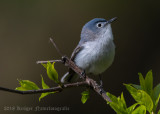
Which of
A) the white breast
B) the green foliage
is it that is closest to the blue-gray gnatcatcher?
the white breast

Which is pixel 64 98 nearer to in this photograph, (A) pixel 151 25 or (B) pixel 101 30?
(B) pixel 101 30

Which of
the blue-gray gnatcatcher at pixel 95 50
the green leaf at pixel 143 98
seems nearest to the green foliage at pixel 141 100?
the green leaf at pixel 143 98

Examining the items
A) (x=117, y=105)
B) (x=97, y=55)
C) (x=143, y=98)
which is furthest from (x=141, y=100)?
(x=97, y=55)

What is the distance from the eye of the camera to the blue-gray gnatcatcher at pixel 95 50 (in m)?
3.11

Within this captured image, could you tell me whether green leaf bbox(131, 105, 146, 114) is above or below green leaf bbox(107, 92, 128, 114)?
below

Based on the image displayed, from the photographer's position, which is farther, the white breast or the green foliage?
the white breast

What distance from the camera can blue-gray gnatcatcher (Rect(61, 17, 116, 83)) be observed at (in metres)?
3.11

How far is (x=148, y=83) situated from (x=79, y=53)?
72.5 inches

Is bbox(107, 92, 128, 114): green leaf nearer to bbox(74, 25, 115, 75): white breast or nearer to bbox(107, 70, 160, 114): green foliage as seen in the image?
bbox(107, 70, 160, 114): green foliage

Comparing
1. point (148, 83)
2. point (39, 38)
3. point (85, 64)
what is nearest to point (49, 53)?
point (39, 38)

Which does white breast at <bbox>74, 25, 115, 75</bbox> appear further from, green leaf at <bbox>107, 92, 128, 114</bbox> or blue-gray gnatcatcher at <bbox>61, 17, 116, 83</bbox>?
green leaf at <bbox>107, 92, 128, 114</bbox>

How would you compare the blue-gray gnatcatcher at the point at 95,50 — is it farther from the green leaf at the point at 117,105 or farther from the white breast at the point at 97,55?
the green leaf at the point at 117,105

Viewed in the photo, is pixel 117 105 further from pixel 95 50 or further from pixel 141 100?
pixel 95 50

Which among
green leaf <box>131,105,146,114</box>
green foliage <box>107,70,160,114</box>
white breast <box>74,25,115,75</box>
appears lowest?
green leaf <box>131,105,146,114</box>
